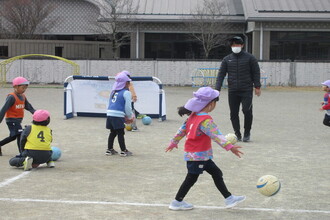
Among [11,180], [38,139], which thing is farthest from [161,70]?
[11,180]

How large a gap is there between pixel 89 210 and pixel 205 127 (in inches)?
60.4

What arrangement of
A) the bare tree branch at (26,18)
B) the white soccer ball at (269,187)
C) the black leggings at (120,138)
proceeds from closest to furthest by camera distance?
1. the white soccer ball at (269,187)
2. the black leggings at (120,138)
3. the bare tree branch at (26,18)

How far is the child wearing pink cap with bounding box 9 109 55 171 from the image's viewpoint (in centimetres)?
823

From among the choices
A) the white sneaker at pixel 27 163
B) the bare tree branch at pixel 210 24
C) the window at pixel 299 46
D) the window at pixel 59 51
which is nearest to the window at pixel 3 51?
the window at pixel 59 51

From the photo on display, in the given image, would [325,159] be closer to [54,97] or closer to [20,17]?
[54,97]

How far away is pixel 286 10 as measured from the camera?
3444cm

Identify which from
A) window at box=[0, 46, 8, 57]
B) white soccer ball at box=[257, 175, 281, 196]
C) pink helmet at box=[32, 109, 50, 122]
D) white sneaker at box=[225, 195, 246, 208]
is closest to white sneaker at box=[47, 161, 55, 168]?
pink helmet at box=[32, 109, 50, 122]

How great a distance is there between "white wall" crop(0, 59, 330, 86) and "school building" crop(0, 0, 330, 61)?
153 inches

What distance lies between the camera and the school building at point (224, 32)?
34625 millimetres

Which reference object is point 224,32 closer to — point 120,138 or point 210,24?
point 210,24

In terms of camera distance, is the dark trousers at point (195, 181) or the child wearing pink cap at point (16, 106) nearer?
the dark trousers at point (195, 181)

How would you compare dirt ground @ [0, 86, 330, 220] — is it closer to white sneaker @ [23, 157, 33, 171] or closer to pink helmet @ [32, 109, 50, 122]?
white sneaker @ [23, 157, 33, 171]

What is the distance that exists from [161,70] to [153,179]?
24281 millimetres

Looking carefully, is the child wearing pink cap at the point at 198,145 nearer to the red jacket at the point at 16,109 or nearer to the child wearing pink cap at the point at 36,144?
the child wearing pink cap at the point at 36,144
